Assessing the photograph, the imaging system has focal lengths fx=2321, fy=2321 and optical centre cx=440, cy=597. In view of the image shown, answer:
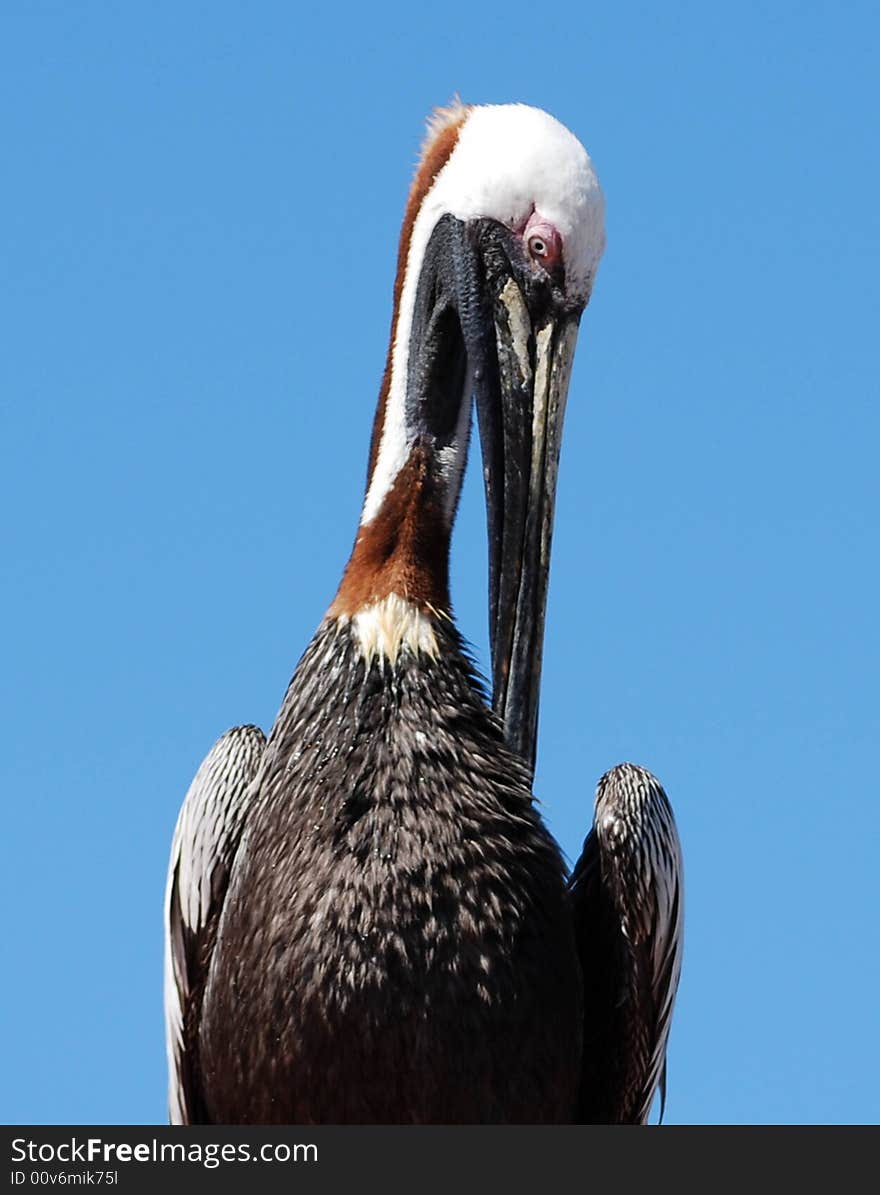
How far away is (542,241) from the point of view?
7867 millimetres

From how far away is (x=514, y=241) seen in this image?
7.95m

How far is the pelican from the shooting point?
24.3 feet

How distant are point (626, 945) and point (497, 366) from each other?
6.81 ft

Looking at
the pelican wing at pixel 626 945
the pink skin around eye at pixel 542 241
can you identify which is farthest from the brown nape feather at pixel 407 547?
the pelican wing at pixel 626 945

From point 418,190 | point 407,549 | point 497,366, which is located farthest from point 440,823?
point 418,190

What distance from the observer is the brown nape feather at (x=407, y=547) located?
7961 mm

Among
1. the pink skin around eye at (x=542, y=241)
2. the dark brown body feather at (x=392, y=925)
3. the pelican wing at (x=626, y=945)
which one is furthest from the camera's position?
the pelican wing at (x=626, y=945)

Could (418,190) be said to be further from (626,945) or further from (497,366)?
(626,945)

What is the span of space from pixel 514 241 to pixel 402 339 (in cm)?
55

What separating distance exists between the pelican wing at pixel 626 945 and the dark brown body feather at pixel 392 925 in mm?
374

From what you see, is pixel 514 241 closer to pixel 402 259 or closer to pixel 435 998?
pixel 402 259

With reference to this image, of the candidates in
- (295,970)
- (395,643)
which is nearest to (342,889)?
(295,970)

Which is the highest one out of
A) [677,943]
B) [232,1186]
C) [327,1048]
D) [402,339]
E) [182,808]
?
[402,339]

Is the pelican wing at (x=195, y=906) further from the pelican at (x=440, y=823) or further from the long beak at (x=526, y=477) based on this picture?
the long beak at (x=526, y=477)
